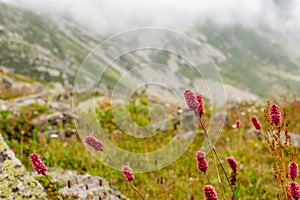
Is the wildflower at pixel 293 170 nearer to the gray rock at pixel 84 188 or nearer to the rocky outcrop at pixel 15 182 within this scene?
the gray rock at pixel 84 188

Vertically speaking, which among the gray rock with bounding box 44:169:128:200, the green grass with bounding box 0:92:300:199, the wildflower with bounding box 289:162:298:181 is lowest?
the wildflower with bounding box 289:162:298:181

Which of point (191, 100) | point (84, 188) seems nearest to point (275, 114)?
point (191, 100)

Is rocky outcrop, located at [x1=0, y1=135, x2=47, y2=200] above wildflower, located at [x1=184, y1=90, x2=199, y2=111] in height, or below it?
below

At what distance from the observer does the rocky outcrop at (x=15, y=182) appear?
4109 millimetres

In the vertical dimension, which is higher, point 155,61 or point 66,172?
point 155,61

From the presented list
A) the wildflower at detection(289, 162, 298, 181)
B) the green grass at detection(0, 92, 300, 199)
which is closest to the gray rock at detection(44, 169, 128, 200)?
the green grass at detection(0, 92, 300, 199)

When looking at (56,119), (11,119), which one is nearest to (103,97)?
(56,119)

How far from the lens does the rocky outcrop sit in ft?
13.5

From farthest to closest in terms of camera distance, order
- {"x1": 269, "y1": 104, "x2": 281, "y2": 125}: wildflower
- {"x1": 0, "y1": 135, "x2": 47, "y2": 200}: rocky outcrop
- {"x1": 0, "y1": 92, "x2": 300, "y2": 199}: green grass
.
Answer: {"x1": 0, "y1": 92, "x2": 300, "y2": 199}: green grass < {"x1": 0, "y1": 135, "x2": 47, "y2": 200}: rocky outcrop < {"x1": 269, "y1": 104, "x2": 281, "y2": 125}: wildflower

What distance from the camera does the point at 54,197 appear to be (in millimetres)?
4688

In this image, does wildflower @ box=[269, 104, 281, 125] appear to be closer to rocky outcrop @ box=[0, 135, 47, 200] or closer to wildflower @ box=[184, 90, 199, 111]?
wildflower @ box=[184, 90, 199, 111]

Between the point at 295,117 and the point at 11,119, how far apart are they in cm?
802

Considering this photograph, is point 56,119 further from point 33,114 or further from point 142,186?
point 142,186

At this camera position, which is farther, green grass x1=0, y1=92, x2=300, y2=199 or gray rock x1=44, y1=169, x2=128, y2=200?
green grass x1=0, y1=92, x2=300, y2=199
